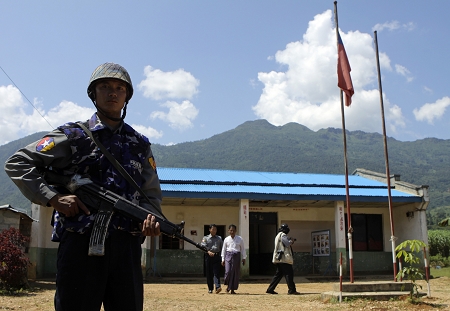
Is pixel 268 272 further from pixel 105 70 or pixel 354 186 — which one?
pixel 105 70

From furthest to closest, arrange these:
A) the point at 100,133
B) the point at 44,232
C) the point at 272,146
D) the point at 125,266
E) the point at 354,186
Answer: the point at 272,146, the point at 354,186, the point at 44,232, the point at 100,133, the point at 125,266

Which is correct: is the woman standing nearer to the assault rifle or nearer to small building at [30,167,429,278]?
small building at [30,167,429,278]

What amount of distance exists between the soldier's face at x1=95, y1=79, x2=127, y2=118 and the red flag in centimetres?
970

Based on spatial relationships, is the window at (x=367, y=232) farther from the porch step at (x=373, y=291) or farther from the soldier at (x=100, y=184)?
the soldier at (x=100, y=184)

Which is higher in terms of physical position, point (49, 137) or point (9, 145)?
point (9, 145)

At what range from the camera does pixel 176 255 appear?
17.9m

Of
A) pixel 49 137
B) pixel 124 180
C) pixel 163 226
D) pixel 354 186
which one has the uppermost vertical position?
pixel 354 186

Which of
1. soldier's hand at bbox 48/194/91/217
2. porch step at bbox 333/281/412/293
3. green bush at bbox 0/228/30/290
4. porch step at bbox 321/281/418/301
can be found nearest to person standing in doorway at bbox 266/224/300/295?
porch step at bbox 321/281/418/301

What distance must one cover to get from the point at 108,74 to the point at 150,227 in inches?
36.6

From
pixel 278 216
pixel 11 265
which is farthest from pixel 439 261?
pixel 11 265

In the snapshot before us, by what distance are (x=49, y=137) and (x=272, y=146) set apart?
567ft

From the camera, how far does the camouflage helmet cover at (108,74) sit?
9.02 feet

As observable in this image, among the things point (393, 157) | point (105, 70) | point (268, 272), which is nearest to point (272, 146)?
point (393, 157)

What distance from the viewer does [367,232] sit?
792 inches
